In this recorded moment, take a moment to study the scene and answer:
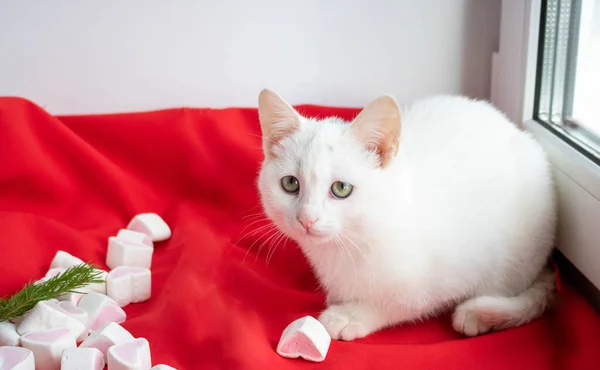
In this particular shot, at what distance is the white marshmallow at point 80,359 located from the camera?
1.13 m

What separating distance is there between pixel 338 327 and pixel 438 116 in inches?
21.0

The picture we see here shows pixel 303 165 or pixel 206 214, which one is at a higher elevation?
pixel 303 165

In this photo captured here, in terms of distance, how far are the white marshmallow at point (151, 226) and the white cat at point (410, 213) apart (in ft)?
1.59

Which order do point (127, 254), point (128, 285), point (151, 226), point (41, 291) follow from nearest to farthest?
point (41, 291) < point (128, 285) < point (127, 254) < point (151, 226)

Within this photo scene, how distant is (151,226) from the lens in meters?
1.68

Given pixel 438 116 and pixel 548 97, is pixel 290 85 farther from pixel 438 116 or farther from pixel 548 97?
pixel 548 97

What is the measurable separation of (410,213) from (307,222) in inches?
8.9

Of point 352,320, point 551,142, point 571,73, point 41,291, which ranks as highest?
point 571,73

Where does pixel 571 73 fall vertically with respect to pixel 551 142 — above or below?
above

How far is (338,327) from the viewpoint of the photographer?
1.29 meters

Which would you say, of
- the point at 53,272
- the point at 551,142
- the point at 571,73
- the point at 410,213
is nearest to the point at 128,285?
the point at 53,272

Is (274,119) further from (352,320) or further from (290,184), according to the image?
(352,320)

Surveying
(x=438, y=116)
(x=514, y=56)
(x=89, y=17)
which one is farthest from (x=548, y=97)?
(x=89, y=17)

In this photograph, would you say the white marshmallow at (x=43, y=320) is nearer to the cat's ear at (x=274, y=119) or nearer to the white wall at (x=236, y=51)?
the cat's ear at (x=274, y=119)
